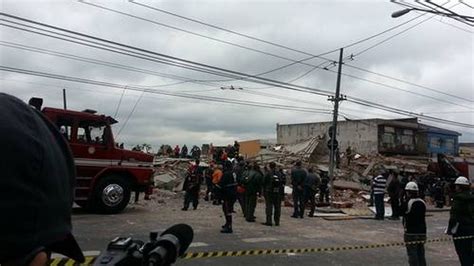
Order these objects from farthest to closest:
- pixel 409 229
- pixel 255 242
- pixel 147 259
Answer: pixel 255 242, pixel 409 229, pixel 147 259

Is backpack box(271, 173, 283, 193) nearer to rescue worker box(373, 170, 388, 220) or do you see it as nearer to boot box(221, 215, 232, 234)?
boot box(221, 215, 232, 234)

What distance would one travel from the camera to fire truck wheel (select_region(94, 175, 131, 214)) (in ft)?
48.1

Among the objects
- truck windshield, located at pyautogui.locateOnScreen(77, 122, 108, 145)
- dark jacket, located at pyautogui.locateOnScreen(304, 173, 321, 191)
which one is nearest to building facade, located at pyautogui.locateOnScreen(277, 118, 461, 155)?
dark jacket, located at pyautogui.locateOnScreen(304, 173, 321, 191)

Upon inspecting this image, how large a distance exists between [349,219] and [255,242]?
7.19m

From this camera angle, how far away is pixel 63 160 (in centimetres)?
107

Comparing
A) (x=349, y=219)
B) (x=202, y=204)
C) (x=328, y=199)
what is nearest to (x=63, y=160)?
(x=349, y=219)

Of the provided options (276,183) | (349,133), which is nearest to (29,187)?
(276,183)

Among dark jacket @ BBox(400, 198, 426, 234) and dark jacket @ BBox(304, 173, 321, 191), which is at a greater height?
dark jacket @ BBox(304, 173, 321, 191)

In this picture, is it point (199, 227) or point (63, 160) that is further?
point (199, 227)

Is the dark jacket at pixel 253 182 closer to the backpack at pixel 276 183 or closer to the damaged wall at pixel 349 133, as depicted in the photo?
the backpack at pixel 276 183

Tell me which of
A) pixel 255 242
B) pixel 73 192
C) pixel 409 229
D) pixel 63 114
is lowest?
pixel 255 242

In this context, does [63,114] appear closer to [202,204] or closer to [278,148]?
[202,204]

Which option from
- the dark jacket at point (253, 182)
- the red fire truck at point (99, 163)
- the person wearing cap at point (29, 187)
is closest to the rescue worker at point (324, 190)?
the dark jacket at point (253, 182)

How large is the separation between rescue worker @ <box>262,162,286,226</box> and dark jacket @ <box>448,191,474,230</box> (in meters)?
7.21
